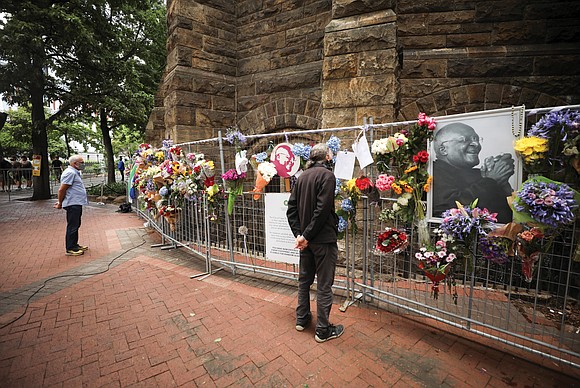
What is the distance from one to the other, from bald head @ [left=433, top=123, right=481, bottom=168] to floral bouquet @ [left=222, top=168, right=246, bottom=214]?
257 centimetres

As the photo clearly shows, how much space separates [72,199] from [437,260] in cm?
636

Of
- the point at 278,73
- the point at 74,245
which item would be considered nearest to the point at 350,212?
the point at 278,73

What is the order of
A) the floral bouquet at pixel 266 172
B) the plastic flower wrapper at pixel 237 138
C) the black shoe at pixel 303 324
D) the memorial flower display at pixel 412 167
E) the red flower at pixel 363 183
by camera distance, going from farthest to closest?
the plastic flower wrapper at pixel 237 138 → the floral bouquet at pixel 266 172 → the red flower at pixel 363 183 → the black shoe at pixel 303 324 → the memorial flower display at pixel 412 167

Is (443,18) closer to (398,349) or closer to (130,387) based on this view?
(398,349)

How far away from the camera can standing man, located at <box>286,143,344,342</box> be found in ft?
9.33

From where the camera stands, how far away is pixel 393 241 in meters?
3.19

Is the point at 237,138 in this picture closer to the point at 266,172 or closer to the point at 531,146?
the point at 266,172

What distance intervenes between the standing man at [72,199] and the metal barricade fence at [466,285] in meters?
1.88

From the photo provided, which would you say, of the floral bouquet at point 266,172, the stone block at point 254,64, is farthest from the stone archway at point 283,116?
the floral bouquet at point 266,172

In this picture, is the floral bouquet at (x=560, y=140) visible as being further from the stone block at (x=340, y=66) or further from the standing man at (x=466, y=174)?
the stone block at (x=340, y=66)

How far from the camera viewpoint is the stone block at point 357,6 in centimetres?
424

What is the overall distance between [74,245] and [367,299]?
18.8 ft

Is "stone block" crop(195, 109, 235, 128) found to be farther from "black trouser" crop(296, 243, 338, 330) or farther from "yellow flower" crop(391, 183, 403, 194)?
"yellow flower" crop(391, 183, 403, 194)

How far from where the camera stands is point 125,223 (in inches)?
348
